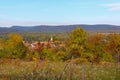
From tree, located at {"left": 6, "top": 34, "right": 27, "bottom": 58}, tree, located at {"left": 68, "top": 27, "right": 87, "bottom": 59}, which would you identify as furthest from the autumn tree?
tree, located at {"left": 6, "top": 34, "right": 27, "bottom": 58}

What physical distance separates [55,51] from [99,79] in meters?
32.3

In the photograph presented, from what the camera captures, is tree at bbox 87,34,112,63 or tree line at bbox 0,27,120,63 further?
tree at bbox 87,34,112,63

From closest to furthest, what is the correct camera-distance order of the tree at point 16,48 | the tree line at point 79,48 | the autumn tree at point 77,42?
the tree line at point 79,48, the autumn tree at point 77,42, the tree at point 16,48

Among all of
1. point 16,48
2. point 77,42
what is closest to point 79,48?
point 77,42

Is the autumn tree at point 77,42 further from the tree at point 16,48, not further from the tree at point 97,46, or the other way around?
the tree at point 16,48

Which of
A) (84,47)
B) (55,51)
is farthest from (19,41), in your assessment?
(84,47)

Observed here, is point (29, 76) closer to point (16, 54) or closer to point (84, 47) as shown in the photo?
point (84, 47)

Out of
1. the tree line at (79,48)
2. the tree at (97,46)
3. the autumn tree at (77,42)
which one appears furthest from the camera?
the tree at (97,46)

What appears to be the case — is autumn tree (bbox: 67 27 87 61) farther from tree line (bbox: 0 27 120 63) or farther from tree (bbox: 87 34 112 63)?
tree (bbox: 87 34 112 63)

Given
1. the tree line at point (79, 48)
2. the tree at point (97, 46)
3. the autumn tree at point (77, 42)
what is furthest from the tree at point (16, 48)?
the tree at point (97, 46)

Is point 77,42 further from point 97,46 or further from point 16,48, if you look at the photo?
point 16,48

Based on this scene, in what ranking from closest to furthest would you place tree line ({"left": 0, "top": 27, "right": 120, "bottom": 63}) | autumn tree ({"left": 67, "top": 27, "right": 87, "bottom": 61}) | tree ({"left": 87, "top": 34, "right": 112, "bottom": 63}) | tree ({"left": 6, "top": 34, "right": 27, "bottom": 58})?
1. tree line ({"left": 0, "top": 27, "right": 120, "bottom": 63})
2. autumn tree ({"left": 67, "top": 27, "right": 87, "bottom": 61})
3. tree ({"left": 87, "top": 34, "right": 112, "bottom": 63})
4. tree ({"left": 6, "top": 34, "right": 27, "bottom": 58})

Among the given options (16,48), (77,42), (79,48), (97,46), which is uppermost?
(77,42)

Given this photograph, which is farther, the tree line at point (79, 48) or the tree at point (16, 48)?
the tree at point (16, 48)
